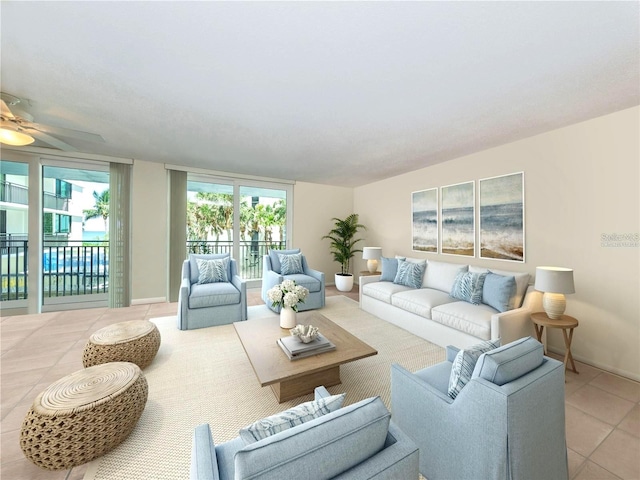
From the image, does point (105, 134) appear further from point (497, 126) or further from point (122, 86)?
point (497, 126)

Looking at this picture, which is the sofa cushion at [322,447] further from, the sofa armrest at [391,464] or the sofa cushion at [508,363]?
the sofa cushion at [508,363]

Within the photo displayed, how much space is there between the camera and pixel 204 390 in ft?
7.02

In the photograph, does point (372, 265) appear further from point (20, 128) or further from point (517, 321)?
point (20, 128)

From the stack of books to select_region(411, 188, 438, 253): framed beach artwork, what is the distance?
2.98m

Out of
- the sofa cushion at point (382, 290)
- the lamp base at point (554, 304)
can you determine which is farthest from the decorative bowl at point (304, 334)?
the lamp base at point (554, 304)

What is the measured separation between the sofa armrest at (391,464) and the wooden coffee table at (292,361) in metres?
1.07

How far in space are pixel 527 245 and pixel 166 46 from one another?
4.12 meters

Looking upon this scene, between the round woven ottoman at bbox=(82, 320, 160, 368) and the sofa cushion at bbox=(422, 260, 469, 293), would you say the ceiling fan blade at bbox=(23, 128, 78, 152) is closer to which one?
the round woven ottoman at bbox=(82, 320, 160, 368)

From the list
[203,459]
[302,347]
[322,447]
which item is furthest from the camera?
[302,347]

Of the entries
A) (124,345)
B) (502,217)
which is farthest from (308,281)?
(502,217)

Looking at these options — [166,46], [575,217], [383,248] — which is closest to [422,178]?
[383,248]

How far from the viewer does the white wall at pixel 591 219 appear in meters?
2.40

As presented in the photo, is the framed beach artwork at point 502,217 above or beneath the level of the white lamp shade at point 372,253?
above

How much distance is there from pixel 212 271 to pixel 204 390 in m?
2.04
